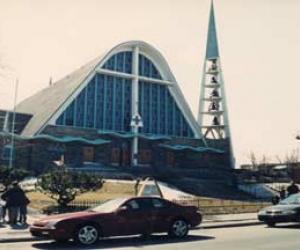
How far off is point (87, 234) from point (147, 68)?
48271 mm

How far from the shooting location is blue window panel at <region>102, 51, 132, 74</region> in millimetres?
56825

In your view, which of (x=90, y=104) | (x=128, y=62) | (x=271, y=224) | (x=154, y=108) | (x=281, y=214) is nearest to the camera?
(x=281, y=214)

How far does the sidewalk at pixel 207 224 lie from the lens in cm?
1502

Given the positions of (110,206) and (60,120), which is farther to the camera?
(60,120)

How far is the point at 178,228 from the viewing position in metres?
15.6

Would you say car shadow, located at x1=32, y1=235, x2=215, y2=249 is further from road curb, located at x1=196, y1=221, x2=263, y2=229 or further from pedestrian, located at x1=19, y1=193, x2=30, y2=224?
pedestrian, located at x1=19, y1=193, x2=30, y2=224

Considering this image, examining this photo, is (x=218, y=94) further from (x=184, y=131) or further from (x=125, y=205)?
(x=125, y=205)

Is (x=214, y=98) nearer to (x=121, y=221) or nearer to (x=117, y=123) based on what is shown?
(x=117, y=123)

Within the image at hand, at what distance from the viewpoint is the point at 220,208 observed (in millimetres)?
26766

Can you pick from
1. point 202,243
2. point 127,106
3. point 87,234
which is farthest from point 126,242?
point 127,106

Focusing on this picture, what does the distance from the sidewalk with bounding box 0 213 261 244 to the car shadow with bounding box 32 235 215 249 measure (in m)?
1.35

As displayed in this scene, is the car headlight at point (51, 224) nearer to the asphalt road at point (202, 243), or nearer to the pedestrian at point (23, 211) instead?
the asphalt road at point (202, 243)

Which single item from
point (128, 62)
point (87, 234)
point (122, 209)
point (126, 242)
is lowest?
point (126, 242)

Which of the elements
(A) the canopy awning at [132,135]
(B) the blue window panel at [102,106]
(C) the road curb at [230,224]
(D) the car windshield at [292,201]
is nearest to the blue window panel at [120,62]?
(B) the blue window panel at [102,106]
